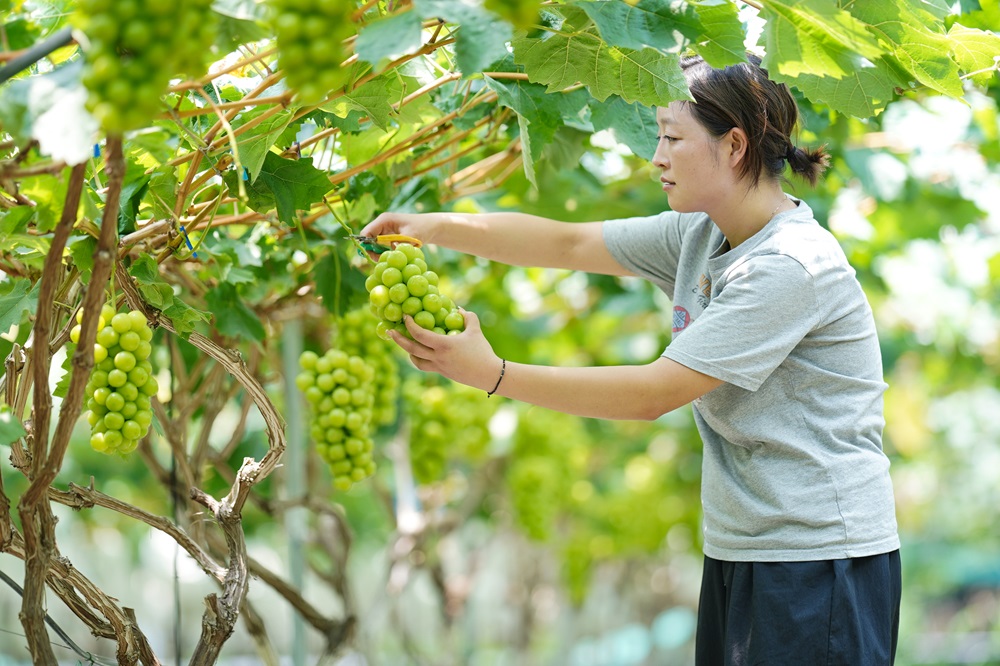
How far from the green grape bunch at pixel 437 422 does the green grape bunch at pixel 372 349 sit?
573mm

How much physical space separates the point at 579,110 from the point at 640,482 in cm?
295

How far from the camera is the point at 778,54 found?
1052 millimetres

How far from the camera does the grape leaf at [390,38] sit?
0.79m

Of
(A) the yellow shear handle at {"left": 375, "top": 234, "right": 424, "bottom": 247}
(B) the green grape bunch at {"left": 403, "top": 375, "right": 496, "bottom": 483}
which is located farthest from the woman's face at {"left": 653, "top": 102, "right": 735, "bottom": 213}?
(B) the green grape bunch at {"left": 403, "top": 375, "right": 496, "bottom": 483}

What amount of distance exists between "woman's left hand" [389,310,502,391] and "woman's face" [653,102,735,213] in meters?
0.37

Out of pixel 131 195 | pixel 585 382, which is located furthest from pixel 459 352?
pixel 131 195

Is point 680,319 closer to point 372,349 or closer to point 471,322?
point 471,322

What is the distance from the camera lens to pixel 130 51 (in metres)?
0.73

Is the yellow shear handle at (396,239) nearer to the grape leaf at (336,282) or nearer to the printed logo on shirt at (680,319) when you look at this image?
the grape leaf at (336,282)

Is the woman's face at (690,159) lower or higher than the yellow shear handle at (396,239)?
lower

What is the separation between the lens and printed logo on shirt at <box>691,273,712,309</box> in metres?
1.37

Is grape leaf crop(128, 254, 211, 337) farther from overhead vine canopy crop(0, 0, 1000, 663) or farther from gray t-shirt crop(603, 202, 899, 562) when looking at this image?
gray t-shirt crop(603, 202, 899, 562)

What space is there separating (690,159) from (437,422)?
1.35 metres

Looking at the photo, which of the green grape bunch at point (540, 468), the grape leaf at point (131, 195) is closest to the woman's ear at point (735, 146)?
the grape leaf at point (131, 195)
